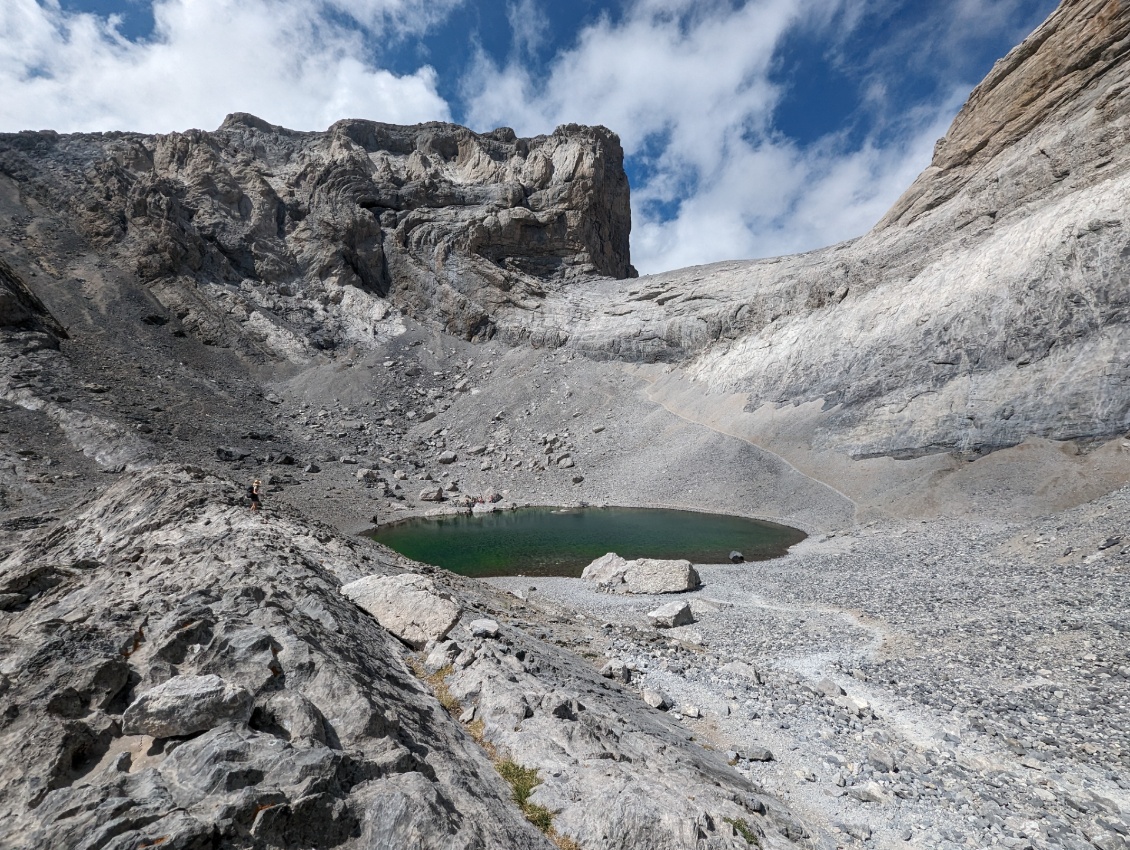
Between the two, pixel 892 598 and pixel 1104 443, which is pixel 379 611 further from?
pixel 1104 443

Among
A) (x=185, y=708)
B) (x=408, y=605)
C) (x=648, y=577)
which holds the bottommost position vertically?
(x=648, y=577)

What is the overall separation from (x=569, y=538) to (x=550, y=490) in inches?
464

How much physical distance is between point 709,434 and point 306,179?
76.3 meters

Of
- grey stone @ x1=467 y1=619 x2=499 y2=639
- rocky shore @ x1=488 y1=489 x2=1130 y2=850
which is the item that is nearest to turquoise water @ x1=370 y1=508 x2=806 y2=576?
rocky shore @ x1=488 y1=489 x2=1130 y2=850

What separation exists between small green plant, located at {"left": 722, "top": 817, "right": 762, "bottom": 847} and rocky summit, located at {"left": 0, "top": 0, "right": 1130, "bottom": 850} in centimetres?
14

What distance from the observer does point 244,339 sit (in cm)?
6481

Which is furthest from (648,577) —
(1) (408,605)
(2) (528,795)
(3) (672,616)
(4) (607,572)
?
(2) (528,795)

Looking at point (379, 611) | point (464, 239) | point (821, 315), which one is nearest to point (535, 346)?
point (464, 239)

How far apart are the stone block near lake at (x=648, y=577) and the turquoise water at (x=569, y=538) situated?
3.80 m

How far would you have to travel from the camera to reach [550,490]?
4503cm

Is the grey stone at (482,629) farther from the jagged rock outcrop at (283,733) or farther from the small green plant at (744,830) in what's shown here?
the small green plant at (744,830)

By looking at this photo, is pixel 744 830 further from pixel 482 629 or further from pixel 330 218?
pixel 330 218

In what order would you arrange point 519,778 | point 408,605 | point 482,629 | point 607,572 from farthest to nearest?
1. point 607,572
2. point 408,605
3. point 482,629
4. point 519,778

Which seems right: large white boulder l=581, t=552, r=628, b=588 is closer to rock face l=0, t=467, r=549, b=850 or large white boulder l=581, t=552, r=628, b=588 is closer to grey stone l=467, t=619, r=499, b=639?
grey stone l=467, t=619, r=499, b=639
